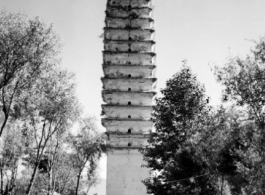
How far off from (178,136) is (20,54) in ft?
30.9

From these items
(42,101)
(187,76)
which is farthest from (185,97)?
(42,101)

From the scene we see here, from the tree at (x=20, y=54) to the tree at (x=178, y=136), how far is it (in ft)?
24.8

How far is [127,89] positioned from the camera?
92.9 ft

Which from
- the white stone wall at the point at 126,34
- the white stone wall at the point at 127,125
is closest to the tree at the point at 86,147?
the white stone wall at the point at 127,125

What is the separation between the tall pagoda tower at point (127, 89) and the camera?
85.1 ft

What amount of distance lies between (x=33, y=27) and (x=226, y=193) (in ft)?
36.4

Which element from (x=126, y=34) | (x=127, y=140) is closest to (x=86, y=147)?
(x=127, y=140)

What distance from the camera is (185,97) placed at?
1638cm

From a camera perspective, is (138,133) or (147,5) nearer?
(138,133)

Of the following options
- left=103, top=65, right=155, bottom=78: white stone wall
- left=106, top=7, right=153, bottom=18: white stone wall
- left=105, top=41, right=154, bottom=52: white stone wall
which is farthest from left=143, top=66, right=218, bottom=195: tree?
left=106, top=7, right=153, bottom=18: white stone wall

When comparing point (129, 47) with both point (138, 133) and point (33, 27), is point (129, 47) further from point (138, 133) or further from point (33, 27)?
point (33, 27)

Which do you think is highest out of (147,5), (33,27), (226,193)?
(147,5)

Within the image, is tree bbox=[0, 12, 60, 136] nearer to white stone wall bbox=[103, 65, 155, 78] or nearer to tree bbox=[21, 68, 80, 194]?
tree bbox=[21, 68, 80, 194]

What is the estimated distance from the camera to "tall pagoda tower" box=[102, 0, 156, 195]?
1021 inches
